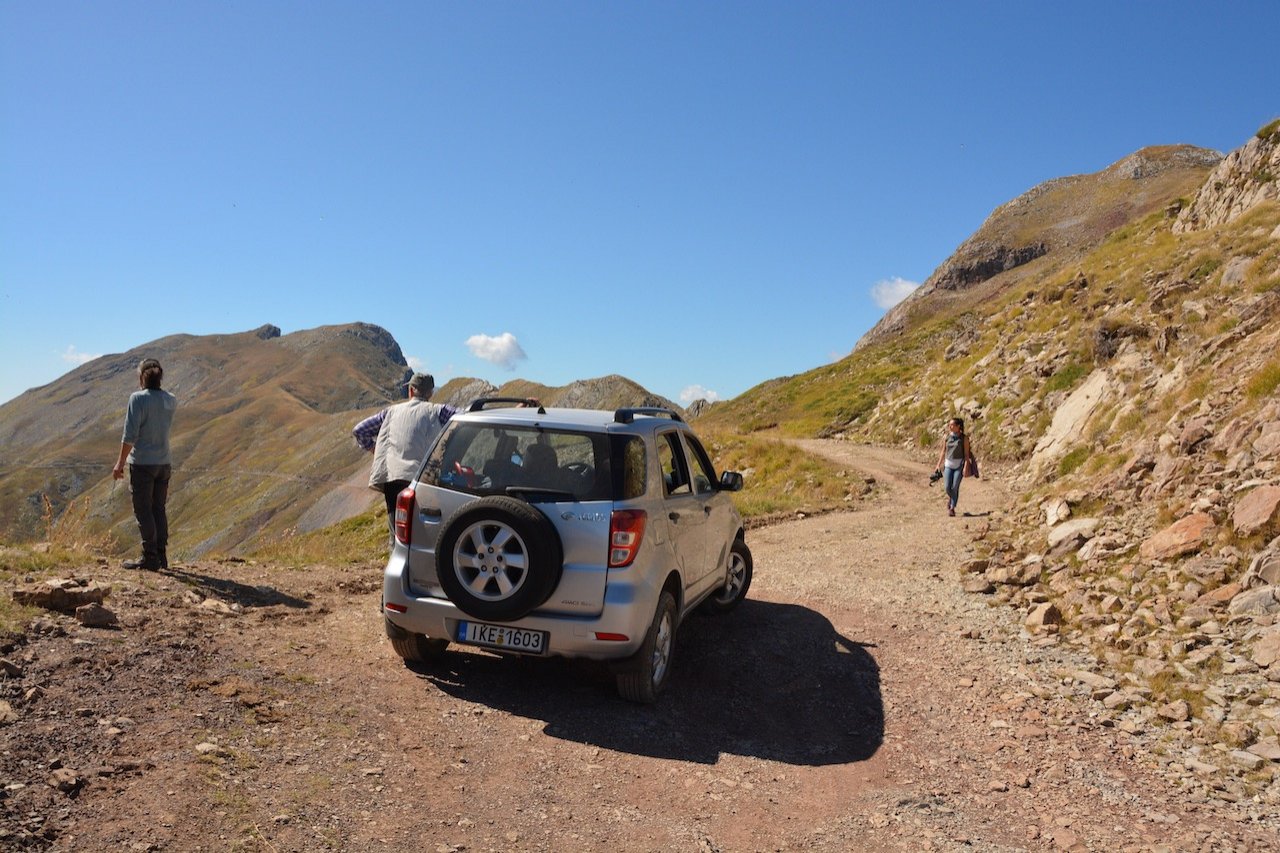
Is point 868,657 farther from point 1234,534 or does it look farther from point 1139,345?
point 1139,345

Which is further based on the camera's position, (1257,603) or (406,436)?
(406,436)

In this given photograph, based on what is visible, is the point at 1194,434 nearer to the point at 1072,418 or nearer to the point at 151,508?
the point at 1072,418

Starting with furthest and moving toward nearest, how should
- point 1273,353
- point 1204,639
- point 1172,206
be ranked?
1. point 1172,206
2. point 1273,353
3. point 1204,639

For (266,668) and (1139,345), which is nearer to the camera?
(266,668)

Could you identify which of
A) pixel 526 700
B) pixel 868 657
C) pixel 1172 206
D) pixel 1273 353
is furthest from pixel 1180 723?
pixel 1172 206

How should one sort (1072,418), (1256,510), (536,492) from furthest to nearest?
(1072,418)
(1256,510)
(536,492)

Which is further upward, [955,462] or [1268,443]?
[1268,443]

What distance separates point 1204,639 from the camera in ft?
21.2

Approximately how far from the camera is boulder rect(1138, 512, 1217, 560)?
25.7 feet

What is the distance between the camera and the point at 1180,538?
8031 mm

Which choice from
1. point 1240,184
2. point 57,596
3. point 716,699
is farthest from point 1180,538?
point 1240,184

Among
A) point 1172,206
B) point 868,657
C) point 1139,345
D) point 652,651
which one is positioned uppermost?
point 1172,206

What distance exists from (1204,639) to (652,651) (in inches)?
175

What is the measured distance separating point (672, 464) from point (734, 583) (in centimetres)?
242
